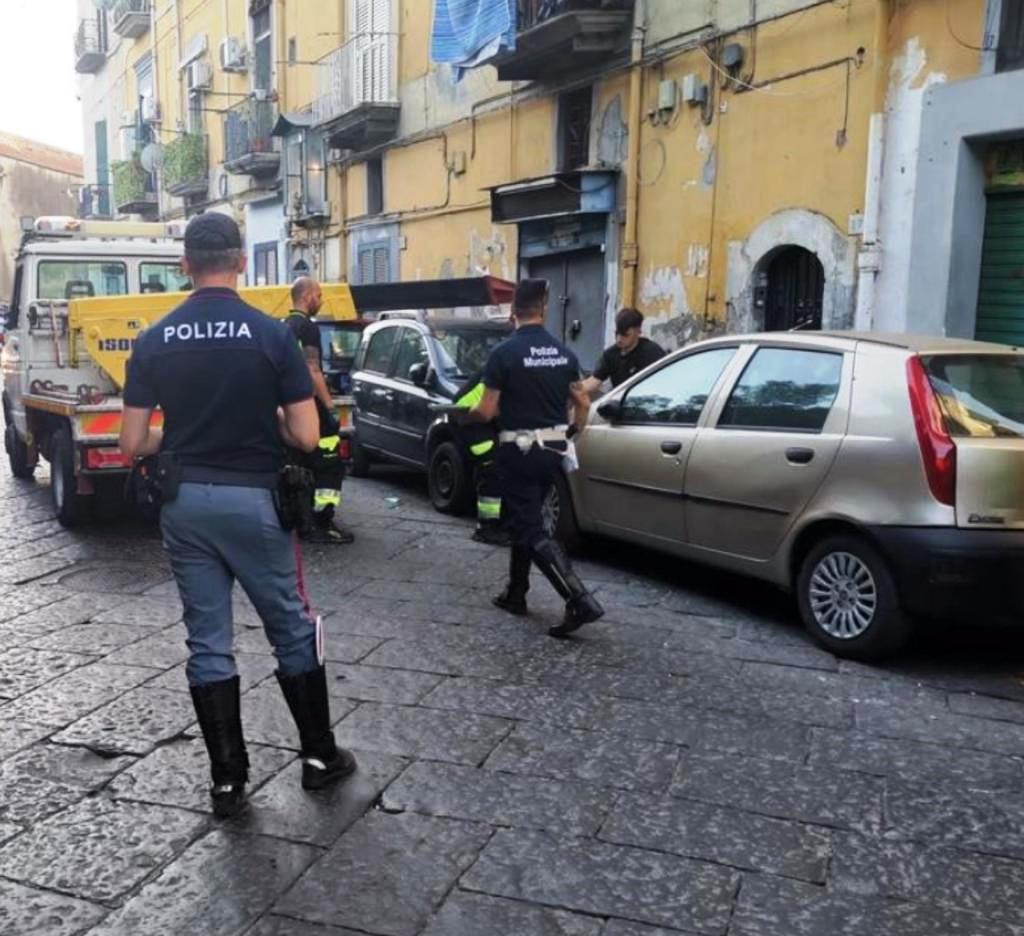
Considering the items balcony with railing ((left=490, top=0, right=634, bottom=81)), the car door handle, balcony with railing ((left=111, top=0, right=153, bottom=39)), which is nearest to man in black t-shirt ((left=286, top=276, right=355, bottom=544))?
the car door handle

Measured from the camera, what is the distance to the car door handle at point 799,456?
16.3 feet

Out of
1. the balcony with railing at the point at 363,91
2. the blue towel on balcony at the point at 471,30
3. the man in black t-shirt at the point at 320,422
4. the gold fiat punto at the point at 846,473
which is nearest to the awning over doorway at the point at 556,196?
the blue towel on balcony at the point at 471,30

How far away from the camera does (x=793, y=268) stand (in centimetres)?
1052

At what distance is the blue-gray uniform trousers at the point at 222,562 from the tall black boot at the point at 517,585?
2138 millimetres

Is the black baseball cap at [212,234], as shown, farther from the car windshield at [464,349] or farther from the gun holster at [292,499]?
the car windshield at [464,349]

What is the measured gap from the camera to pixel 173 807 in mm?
3340

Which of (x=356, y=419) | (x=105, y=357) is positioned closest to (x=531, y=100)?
(x=356, y=419)

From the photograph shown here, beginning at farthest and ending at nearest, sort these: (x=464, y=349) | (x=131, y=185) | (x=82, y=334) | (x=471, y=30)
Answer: (x=131, y=185) → (x=471, y=30) → (x=464, y=349) → (x=82, y=334)

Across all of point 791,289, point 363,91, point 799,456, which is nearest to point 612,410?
A: point 799,456

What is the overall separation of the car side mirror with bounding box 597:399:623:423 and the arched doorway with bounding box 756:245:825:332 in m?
4.40

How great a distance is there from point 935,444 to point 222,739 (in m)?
3.09

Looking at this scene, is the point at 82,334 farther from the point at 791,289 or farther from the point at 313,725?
the point at 791,289

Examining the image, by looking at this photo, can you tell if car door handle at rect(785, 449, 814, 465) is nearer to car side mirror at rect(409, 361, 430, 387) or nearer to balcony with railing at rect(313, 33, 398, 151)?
car side mirror at rect(409, 361, 430, 387)

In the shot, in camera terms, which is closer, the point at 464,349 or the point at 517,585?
the point at 517,585
